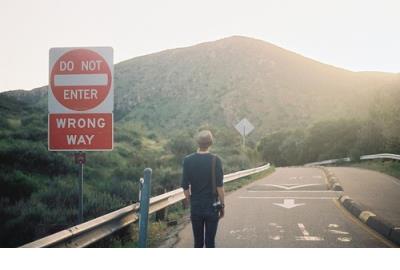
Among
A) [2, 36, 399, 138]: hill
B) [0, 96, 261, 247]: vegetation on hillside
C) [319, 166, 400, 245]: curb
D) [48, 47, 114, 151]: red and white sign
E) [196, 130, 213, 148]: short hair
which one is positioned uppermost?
[2, 36, 399, 138]: hill

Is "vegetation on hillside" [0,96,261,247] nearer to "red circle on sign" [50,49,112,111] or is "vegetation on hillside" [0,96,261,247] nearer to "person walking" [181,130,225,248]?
"red circle on sign" [50,49,112,111]

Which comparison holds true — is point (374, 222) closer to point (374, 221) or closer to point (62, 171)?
point (374, 221)

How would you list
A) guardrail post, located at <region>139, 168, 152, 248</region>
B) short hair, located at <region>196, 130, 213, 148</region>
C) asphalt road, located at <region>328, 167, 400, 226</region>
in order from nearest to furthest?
1. short hair, located at <region>196, 130, 213, 148</region>
2. guardrail post, located at <region>139, 168, 152, 248</region>
3. asphalt road, located at <region>328, 167, 400, 226</region>

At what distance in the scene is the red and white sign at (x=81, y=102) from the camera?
730 centimetres

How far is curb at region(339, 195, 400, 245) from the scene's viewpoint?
933cm

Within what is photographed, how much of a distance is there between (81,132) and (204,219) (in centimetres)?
212

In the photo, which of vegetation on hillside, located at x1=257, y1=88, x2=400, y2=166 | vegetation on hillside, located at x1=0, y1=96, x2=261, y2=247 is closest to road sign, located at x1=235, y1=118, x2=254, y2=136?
vegetation on hillside, located at x1=0, y1=96, x2=261, y2=247

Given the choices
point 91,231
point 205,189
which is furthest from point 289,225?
point 91,231

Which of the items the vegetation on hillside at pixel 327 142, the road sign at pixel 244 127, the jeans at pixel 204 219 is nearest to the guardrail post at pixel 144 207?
the jeans at pixel 204 219

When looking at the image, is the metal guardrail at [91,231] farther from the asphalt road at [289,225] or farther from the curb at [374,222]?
the curb at [374,222]

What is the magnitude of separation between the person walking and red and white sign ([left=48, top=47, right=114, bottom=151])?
1.37 meters

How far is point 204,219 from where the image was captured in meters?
6.66

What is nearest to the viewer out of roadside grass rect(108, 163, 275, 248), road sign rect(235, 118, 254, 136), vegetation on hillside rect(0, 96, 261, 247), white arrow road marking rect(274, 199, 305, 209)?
roadside grass rect(108, 163, 275, 248)

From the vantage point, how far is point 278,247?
897 cm
